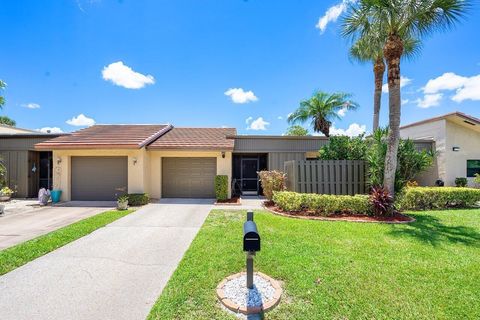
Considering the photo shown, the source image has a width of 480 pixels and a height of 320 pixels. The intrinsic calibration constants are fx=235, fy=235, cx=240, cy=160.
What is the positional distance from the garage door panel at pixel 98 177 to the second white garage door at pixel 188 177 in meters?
2.14

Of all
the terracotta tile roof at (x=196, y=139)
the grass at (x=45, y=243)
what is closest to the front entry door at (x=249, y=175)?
the terracotta tile roof at (x=196, y=139)

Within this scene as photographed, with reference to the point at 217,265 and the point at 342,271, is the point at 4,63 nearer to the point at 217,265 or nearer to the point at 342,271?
the point at 217,265

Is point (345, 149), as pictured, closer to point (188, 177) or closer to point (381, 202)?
point (381, 202)

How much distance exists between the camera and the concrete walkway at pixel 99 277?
316cm

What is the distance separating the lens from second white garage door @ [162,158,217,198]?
13242mm

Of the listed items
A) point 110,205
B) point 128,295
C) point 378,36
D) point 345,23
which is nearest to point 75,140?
point 110,205

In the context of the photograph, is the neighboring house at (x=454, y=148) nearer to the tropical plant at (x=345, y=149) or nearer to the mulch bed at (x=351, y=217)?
the tropical plant at (x=345, y=149)

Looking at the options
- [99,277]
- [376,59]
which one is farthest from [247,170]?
[99,277]

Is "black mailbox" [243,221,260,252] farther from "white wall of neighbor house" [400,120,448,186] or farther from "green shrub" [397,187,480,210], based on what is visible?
"white wall of neighbor house" [400,120,448,186]

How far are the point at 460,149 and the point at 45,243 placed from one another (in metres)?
20.7

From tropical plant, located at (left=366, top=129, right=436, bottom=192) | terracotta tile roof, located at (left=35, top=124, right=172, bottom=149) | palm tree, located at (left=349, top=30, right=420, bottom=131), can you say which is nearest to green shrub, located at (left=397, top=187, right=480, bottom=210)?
tropical plant, located at (left=366, top=129, right=436, bottom=192)

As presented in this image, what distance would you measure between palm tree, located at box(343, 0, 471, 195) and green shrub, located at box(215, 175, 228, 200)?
699 cm

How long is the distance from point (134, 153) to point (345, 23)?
11247 mm

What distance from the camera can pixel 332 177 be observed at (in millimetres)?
9688
